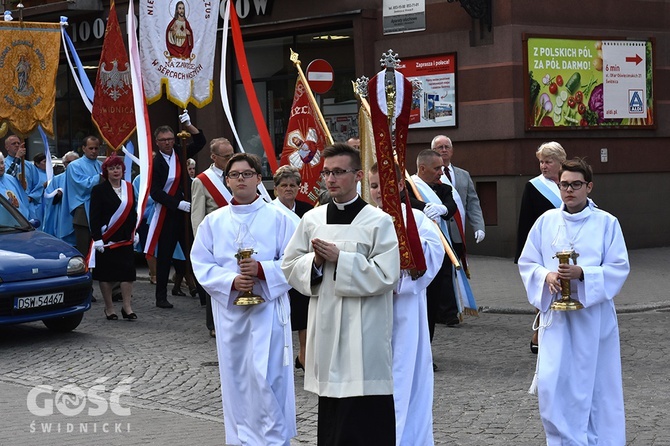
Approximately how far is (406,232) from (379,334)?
0.91 metres

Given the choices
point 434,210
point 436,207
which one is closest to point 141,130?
point 436,207

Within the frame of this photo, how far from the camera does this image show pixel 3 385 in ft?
30.5

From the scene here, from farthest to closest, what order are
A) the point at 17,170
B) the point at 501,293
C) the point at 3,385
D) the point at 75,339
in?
the point at 17,170 → the point at 501,293 → the point at 75,339 → the point at 3,385

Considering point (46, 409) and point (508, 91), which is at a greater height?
point (508, 91)

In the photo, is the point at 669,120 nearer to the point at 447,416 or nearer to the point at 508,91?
the point at 508,91

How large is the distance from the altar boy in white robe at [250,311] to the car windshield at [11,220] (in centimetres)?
553

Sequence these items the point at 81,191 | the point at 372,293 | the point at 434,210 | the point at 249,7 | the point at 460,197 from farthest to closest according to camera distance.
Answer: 1. the point at 249,7
2. the point at 81,191
3. the point at 460,197
4. the point at 434,210
5. the point at 372,293

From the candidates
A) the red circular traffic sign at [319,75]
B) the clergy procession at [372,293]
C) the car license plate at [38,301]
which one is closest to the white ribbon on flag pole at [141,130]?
the car license plate at [38,301]

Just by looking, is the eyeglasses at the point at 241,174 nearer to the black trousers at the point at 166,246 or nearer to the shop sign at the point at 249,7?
the black trousers at the point at 166,246

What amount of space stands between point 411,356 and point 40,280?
5429 mm

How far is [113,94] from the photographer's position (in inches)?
559

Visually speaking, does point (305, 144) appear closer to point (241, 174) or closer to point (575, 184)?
point (241, 174)

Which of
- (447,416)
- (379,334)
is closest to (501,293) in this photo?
(447,416)

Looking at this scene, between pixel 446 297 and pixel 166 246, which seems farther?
pixel 166 246
